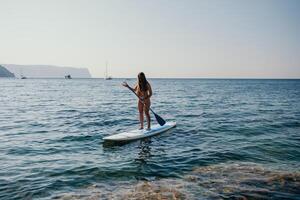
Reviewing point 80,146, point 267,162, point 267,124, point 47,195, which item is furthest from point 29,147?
point 267,124

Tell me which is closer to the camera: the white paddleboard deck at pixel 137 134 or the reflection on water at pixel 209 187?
the reflection on water at pixel 209 187

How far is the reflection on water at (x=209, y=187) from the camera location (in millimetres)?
6613

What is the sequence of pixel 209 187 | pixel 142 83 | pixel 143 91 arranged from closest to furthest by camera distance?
pixel 209 187, pixel 142 83, pixel 143 91

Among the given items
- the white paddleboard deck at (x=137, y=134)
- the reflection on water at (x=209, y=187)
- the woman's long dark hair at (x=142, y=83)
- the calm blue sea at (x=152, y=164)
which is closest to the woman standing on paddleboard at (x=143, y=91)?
the woman's long dark hair at (x=142, y=83)

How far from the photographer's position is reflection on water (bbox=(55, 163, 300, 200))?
21.7 ft

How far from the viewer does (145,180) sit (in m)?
7.70

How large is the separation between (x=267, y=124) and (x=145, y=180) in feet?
40.3

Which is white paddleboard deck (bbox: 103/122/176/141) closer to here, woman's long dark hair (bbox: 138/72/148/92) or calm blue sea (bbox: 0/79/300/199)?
calm blue sea (bbox: 0/79/300/199)

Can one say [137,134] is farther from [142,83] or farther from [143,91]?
[142,83]

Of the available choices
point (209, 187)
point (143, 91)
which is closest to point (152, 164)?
point (209, 187)

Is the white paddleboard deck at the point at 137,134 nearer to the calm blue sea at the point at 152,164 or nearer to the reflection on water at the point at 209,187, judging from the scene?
the calm blue sea at the point at 152,164

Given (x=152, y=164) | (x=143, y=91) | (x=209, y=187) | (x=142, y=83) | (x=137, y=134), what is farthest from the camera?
(x=143, y=91)

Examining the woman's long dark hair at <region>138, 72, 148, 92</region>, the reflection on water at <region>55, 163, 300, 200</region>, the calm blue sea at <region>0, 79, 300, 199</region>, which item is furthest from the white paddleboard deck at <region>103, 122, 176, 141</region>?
the reflection on water at <region>55, 163, 300, 200</region>

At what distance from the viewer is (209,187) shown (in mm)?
7117
